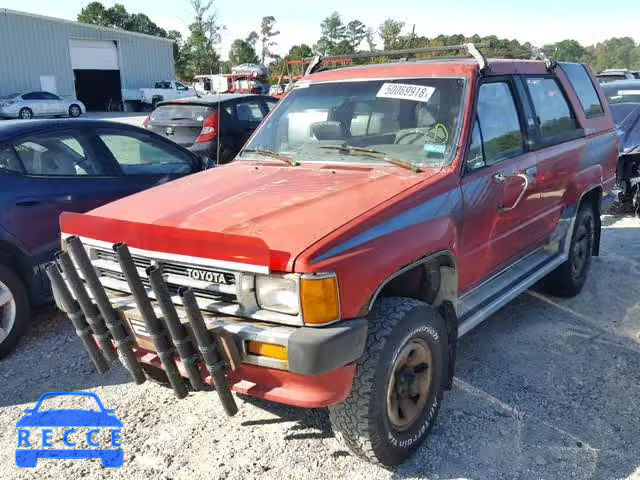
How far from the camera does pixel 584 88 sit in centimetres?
532

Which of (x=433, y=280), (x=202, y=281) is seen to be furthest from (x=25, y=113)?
(x=433, y=280)

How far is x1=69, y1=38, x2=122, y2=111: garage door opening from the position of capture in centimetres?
3772

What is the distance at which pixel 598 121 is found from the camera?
17.6 ft

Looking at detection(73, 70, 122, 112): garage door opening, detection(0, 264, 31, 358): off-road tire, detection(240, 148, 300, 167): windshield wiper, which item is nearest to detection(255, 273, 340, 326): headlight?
detection(240, 148, 300, 167): windshield wiper

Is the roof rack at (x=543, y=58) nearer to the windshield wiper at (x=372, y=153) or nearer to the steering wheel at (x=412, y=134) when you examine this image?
the steering wheel at (x=412, y=134)

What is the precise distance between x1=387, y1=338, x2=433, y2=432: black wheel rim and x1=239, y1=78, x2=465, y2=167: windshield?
1123 millimetres

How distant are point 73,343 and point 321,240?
9.09 ft

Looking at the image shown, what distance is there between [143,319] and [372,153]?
175 cm

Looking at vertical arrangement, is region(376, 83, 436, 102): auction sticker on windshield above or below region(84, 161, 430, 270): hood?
above

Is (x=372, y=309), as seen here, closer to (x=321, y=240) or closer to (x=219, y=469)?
(x=321, y=240)

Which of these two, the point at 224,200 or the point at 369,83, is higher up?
the point at 369,83

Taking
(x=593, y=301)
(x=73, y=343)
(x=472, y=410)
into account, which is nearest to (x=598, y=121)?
(x=593, y=301)

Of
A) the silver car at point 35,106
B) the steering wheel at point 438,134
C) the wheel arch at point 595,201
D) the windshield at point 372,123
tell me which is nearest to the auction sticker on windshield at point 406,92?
the windshield at point 372,123

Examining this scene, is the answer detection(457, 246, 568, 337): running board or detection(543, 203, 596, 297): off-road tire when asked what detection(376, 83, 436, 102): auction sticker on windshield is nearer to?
detection(457, 246, 568, 337): running board
